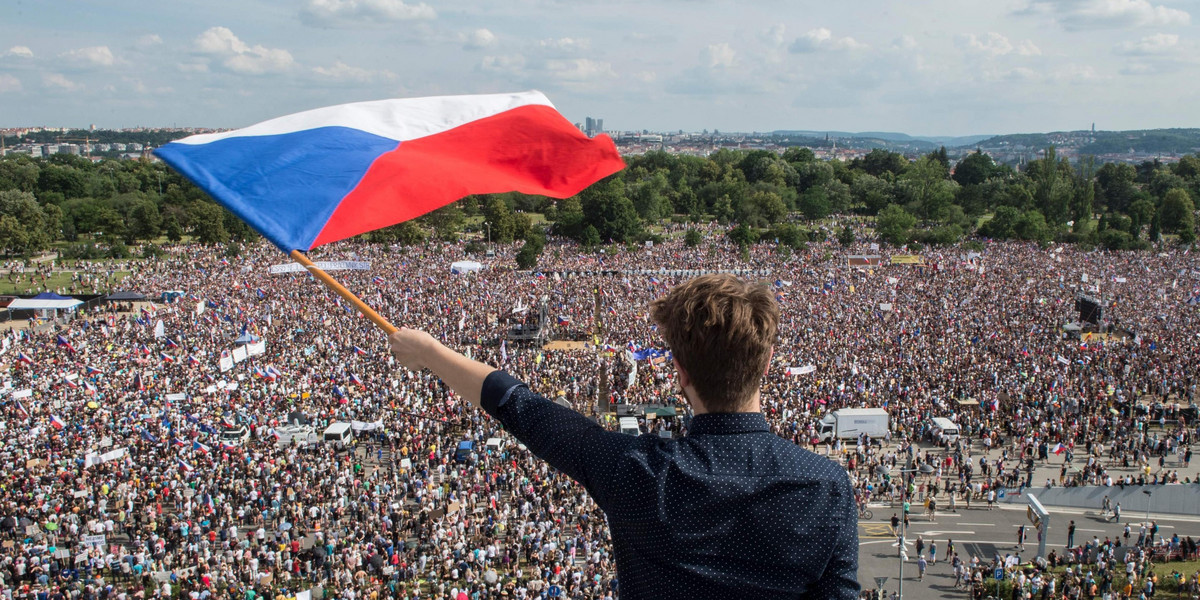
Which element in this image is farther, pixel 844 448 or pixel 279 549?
Answer: pixel 844 448

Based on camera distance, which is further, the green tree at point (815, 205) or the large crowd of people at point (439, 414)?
the green tree at point (815, 205)

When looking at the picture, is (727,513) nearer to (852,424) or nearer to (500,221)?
(852,424)

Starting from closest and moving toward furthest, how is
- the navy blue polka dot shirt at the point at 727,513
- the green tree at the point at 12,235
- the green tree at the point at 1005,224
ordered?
the navy blue polka dot shirt at the point at 727,513 < the green tree at the point at 12,235 < the green tree at the point at 1005,224

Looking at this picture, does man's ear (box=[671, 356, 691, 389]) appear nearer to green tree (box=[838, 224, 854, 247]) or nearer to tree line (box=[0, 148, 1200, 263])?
tree line (box=[0, 148, 1200, 263])

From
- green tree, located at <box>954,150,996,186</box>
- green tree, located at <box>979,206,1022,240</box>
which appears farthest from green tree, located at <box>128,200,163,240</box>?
green tree, located at <box>954,150,996,186</box>

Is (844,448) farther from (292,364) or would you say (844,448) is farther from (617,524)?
(617,524)

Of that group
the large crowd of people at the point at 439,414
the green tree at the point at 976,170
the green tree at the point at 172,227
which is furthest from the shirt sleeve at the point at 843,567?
the green tree at the point at 976,170

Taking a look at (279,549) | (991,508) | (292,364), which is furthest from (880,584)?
(292,364)

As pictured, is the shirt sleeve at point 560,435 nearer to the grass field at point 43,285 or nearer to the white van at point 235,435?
the white van at point 235,435
